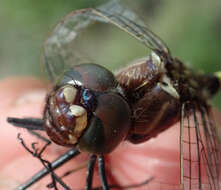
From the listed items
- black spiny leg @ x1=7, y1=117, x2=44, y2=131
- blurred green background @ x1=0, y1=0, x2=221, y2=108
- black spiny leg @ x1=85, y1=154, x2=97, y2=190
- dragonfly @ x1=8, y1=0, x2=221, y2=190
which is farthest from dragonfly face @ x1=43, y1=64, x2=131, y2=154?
blurred green background @ x1=0, y1=0, x2=221, y2=108

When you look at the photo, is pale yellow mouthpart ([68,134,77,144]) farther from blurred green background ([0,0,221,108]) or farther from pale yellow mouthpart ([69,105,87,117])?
blurred green background ([0,0,221,108])

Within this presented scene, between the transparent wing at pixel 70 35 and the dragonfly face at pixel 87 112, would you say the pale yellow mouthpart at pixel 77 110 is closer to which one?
the dragonfly face at pixel 87 112

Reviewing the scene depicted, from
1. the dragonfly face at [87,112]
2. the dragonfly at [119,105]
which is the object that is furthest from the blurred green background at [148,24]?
the dragonfly face at [87,112]

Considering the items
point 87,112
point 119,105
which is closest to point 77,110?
point 87,112

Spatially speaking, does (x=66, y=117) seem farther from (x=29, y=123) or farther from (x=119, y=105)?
(x=29, y=123)

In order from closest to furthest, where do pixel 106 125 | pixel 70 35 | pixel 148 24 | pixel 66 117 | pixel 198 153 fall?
pixel 66 117, pixel 106 125, pixel 198 153, pixel 70 35, pixel 148 24

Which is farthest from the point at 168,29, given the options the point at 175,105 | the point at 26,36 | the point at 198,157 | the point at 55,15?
the point at 198,157
